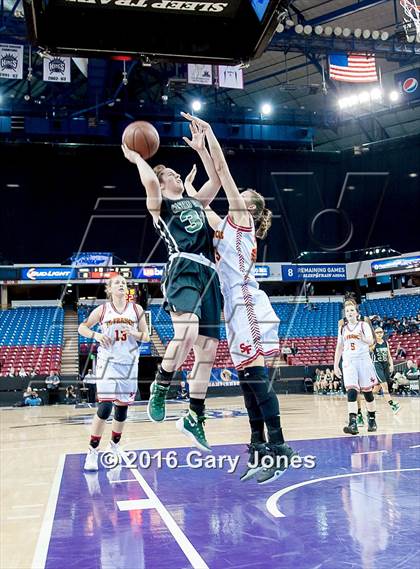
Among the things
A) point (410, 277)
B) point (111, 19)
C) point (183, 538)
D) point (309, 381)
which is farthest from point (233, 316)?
point (410, 277)

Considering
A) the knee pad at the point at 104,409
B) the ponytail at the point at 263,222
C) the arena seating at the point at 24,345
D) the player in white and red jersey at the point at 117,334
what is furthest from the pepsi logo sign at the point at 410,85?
the ponytail at the point at 263,222

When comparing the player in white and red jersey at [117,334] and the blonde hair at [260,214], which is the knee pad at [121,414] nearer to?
the player in white and red jersey at [117,334]

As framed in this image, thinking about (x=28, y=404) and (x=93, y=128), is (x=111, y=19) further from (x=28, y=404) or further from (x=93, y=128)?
(x=93, y=128)

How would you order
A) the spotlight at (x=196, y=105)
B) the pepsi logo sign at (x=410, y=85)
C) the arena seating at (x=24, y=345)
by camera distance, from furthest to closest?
the spotlight at (x=196, y=105)
the arena seating at (x=24, y=345)
the pepsi logo sign at (x=410, y=85)

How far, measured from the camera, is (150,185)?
1706mm

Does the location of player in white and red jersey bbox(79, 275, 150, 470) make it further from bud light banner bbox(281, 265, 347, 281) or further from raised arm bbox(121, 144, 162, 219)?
bud light banner bbox(281, 265, 347, 281)

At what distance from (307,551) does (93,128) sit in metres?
26.6

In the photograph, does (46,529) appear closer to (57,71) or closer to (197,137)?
(197,137)

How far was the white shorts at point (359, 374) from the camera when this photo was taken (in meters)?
13.4

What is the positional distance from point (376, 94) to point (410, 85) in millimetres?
6659

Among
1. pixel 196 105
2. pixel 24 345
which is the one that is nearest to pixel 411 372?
pixel 196 105

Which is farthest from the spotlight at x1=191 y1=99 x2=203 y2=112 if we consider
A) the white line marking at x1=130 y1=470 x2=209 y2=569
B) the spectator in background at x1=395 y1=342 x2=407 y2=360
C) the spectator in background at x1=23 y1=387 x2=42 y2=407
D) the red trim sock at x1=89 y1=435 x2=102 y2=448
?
the white line marking at x1=130 y1=470 x2=209 y2=569

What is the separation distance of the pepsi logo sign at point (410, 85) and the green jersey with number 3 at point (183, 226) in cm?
2316

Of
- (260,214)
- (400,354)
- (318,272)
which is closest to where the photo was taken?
(260,214)
